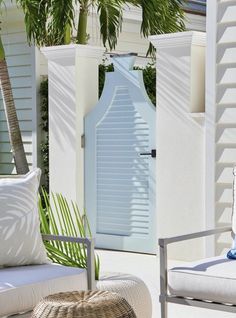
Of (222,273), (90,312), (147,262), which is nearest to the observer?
(90,312)

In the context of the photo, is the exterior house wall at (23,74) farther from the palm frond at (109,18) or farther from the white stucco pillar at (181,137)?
the white stucco pillar at (181,137)

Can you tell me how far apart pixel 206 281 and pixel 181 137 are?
12.8 ft

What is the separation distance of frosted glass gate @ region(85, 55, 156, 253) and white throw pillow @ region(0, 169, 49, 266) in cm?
380

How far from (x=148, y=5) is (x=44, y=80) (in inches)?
86.0

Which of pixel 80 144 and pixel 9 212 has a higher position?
pixel 9 212

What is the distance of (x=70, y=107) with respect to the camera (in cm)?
917

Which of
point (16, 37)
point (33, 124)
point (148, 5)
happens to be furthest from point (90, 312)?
point (16, 37)

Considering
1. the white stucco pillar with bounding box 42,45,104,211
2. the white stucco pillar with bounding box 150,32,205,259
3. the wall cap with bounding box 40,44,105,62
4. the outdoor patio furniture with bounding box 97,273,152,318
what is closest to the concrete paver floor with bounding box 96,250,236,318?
the white stucco pillar with bounding box 150,32,205,259

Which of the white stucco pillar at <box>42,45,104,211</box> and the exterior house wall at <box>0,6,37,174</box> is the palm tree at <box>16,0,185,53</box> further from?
the exterior house wall at <box>0,6,37,174</box>

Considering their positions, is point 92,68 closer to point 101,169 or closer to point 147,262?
point 101,169

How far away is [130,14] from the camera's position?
12.6 meters

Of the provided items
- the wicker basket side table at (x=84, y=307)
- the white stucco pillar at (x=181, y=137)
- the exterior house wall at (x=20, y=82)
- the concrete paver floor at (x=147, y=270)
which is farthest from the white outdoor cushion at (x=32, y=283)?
the exterior house wall at (x=20, y=82)

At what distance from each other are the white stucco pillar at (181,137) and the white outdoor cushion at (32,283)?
3.51 m

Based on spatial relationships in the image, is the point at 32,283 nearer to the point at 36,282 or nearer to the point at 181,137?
the point at 36,282
